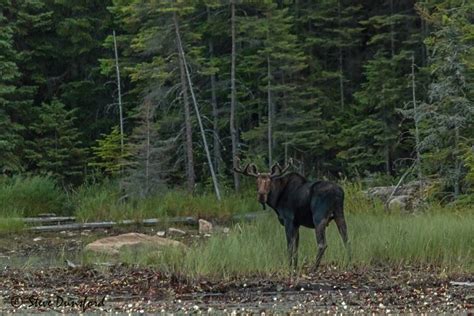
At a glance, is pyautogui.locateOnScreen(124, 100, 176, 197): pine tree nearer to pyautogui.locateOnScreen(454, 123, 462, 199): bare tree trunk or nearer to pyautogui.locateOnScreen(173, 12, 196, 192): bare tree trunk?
pyautogui.locateOnScreen(173, 12, 196, 192): bare tree trunk

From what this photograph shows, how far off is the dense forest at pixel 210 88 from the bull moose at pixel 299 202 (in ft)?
34.4

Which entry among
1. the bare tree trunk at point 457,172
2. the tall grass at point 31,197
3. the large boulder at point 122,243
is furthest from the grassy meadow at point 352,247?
the tall grass at point 31,197

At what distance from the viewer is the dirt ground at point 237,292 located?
11.1m

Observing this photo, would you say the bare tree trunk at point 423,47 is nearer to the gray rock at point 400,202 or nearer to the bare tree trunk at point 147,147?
the gray rock at point 400,202

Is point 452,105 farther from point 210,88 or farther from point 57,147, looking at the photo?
point 57,147

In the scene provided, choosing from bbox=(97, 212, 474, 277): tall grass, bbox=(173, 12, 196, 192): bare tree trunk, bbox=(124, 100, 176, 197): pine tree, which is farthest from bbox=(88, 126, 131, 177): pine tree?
bbox=(97, 212, 474, 277): tall grass

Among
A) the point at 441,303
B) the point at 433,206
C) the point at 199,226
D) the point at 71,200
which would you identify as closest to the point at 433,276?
the point at 441,303

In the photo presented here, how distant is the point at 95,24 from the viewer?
3462 cm

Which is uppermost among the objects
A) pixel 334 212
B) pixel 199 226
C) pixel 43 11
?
pixel 43 11

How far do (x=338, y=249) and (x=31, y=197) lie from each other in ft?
46.5

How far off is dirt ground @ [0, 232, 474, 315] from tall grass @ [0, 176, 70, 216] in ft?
37.7

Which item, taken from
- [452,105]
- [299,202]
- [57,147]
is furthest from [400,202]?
[57,147]

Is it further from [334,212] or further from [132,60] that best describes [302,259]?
[132,60]

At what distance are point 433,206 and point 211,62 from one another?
11.3 meters
